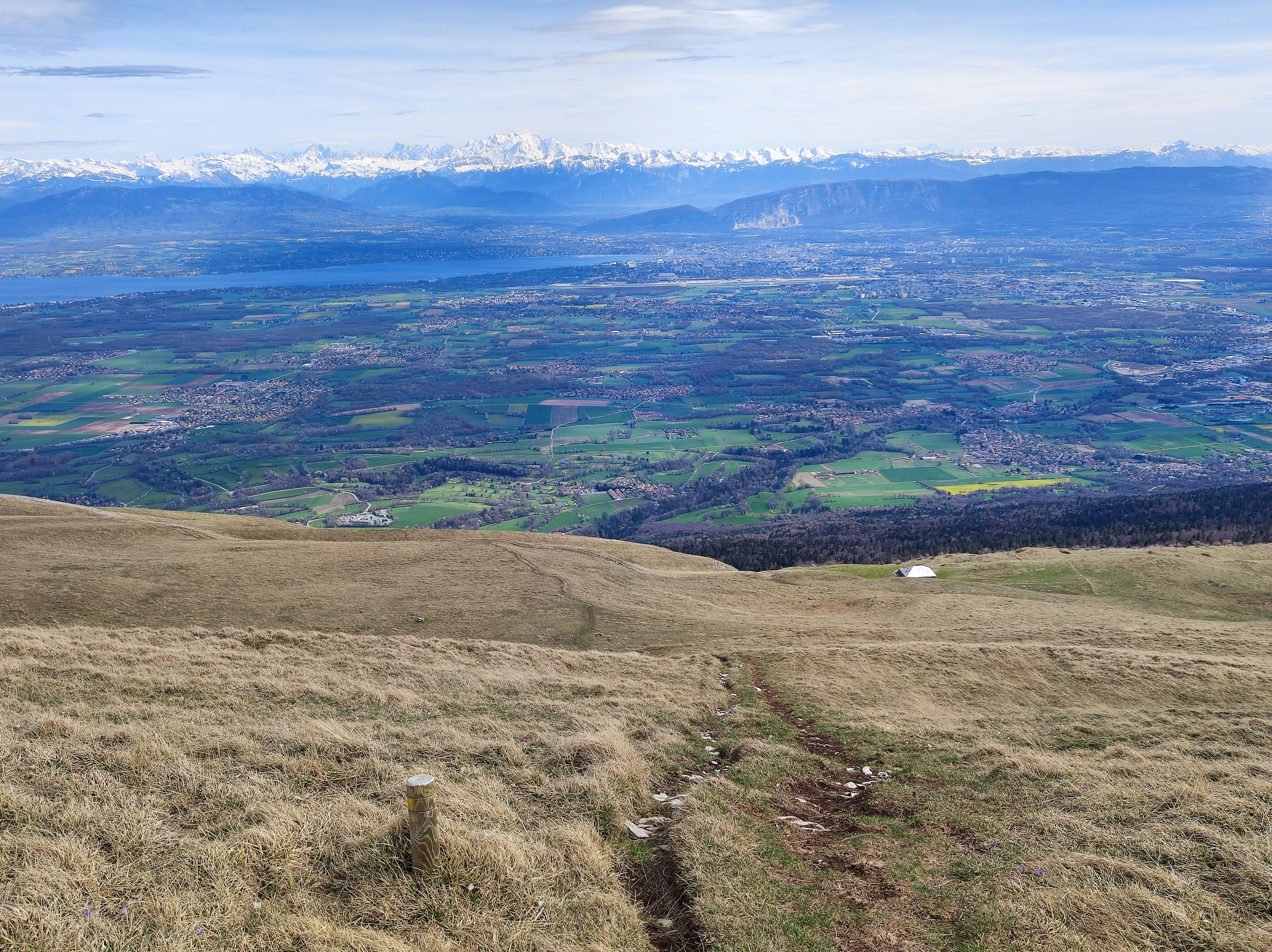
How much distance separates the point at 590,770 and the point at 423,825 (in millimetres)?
4373

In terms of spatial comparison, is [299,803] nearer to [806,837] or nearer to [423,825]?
[423,825]

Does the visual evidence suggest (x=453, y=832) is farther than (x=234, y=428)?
No

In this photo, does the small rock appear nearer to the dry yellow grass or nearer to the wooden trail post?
the dry yellow grass

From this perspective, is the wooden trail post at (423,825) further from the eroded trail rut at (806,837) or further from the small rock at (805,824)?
the small rock at (805,824)

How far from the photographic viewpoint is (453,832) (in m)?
9.95

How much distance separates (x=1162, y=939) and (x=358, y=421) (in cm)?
16132

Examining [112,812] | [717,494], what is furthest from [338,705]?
[717,494]

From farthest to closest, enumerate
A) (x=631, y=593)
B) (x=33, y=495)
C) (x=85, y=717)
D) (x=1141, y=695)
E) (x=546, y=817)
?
(x=33, y=495), (x=631, y=593), (x=1141, y=695), (x=85, y=717), (x=546, y=817)

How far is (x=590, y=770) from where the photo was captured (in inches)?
522

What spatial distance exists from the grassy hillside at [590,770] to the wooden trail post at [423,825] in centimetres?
23

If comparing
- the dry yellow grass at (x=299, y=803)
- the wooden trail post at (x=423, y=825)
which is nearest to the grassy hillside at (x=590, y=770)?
the dry yellow grass at (x=299, y=803)

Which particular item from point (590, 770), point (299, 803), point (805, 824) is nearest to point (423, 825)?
point (299, 803)

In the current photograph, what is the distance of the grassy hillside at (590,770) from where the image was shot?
358 inches

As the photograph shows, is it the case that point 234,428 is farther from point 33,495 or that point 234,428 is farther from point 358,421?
point 33,495
